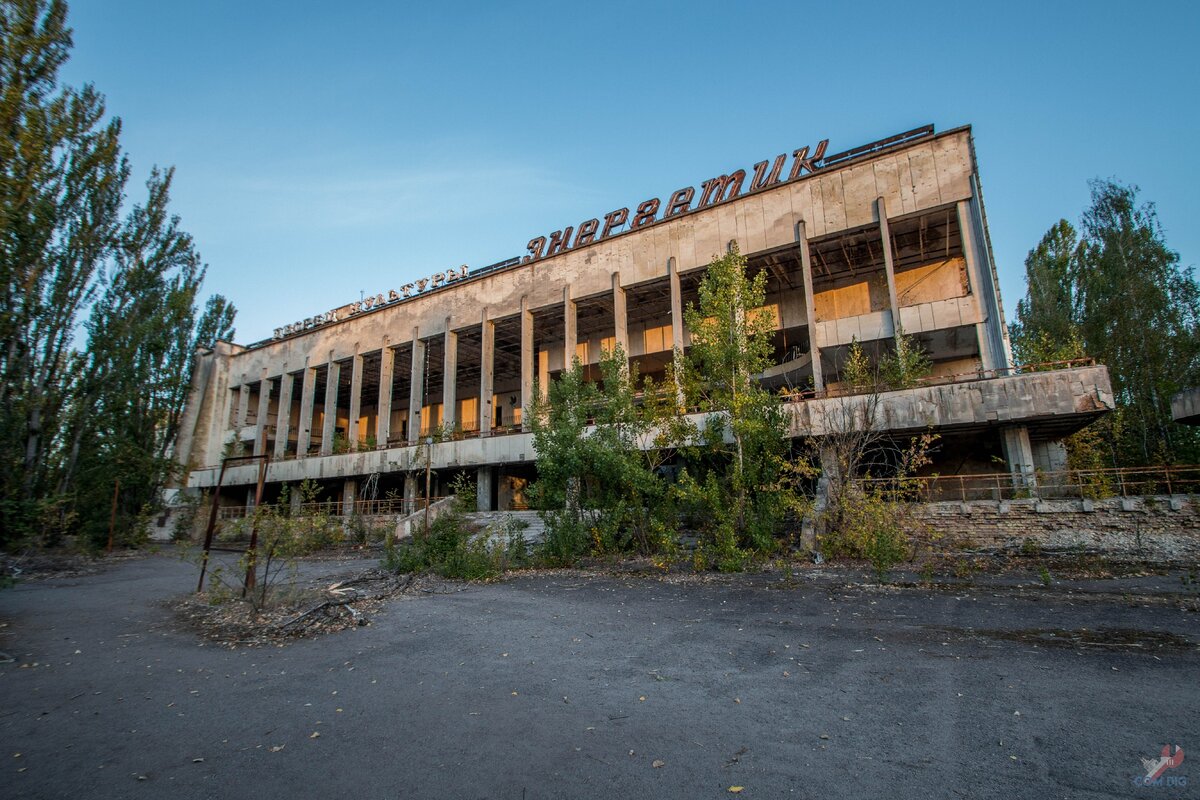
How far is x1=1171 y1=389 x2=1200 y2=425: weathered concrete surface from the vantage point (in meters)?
18.0

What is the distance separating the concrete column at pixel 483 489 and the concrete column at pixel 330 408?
12017 millimetres

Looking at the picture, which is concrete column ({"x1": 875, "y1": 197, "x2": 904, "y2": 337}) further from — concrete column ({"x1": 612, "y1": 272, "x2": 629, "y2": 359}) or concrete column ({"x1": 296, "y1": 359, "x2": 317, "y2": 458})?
concrete column ({"x1": 296, "y1": 359, "x2": 317, "y2": 458})

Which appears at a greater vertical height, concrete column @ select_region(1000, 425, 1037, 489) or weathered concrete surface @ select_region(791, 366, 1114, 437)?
weathered concrete surface @ select_region(791, 366, 1114, 437)

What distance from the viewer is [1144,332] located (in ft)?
80.3

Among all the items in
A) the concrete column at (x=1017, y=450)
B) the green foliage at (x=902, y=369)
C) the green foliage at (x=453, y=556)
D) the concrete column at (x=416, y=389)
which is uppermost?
the concrete column at (x=416, y=389)

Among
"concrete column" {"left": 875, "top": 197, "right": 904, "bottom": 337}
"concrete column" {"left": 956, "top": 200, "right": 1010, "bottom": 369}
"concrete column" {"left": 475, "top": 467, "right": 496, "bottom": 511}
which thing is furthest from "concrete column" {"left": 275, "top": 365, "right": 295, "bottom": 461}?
"concrete column" {"left": 956, "top": 200, "right": 1010, "bottom": 369}

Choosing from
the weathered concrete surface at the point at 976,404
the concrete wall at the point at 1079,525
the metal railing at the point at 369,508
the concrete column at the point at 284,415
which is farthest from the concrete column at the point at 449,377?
the concrete wall at the point at 1079,525

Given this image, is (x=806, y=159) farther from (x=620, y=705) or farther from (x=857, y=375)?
(x=620, y=705)

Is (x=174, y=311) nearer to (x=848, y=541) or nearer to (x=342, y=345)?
(x=342, y=345)

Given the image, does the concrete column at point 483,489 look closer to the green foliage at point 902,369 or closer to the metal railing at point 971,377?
the metal railing at point 971,377

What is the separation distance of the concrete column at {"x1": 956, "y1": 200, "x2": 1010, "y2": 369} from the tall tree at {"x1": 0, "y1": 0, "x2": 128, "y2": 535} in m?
27.5

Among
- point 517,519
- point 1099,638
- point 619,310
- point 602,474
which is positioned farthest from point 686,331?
point 1099,638

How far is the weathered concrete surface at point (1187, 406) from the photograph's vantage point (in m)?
18.0

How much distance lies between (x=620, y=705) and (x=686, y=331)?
1053 inches
